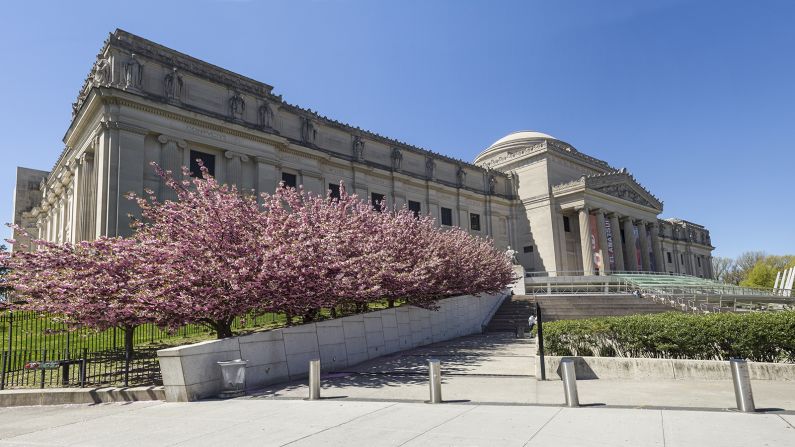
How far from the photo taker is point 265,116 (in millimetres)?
34188

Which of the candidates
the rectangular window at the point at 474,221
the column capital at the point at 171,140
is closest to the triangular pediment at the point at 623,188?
the rectangular window at the point at 474,221

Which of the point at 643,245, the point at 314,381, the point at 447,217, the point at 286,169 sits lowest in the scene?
the point at 314,381

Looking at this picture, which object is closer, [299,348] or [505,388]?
[505,388]

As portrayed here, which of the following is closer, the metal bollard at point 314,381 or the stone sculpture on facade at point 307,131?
the metal bollard at point 314,381

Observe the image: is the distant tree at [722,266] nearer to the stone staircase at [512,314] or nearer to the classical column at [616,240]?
the classical column at [616,240]

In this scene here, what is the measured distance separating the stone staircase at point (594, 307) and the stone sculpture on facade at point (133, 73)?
26781 mm

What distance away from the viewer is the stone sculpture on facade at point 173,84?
95.4 ft

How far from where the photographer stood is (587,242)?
53.2 m

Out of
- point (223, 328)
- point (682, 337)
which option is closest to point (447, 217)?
point (223, 328)

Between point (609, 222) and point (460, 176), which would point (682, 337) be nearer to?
point (460, 176)

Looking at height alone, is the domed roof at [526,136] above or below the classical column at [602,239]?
above

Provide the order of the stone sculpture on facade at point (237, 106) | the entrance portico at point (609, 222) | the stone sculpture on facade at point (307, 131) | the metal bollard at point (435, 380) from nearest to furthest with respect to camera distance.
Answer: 1. the metal bollard at point (435, 380)
2. the stone sculpture on facade at point (237, 106)
3. the stone sculpture on facade at point (307, 131)
4. the entrance portico at point (609, 222)

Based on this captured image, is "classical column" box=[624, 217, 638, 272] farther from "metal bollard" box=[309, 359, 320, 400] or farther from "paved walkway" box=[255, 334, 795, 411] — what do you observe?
"metal bollard" box=[309, 359, 320, 400]

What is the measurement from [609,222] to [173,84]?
49.8 metres
